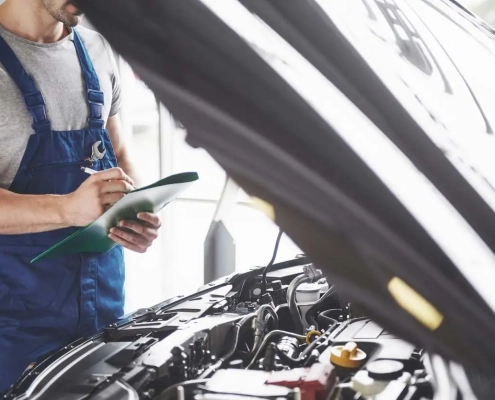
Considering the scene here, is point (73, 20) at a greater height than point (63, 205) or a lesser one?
greater

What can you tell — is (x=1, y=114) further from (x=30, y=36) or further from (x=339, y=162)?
(x=339, y=162)

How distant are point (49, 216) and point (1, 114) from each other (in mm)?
247

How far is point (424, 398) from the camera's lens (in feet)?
2.80

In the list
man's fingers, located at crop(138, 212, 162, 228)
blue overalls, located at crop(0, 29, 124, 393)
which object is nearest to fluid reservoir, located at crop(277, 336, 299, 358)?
man's fingers, located at crop(138, 212, 162, 228)

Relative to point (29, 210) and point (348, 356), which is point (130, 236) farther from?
point (348, 356)

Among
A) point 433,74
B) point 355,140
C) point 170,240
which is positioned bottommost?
point 170,240

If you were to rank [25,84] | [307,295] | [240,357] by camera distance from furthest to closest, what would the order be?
[307,295], [25,84], [240,357]

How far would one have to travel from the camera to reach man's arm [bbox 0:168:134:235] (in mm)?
1130

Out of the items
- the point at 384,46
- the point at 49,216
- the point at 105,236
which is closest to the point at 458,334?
the point at 384,46

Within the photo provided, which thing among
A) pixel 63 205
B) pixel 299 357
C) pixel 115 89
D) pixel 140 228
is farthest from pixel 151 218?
pixel 115 89

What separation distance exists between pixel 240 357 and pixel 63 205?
0.46 m

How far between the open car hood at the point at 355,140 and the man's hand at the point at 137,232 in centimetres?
30

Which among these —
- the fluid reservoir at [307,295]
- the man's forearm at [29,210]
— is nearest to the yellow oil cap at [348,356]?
the fluid reservoir at [307,295]

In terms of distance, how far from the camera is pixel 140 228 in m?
1.21
